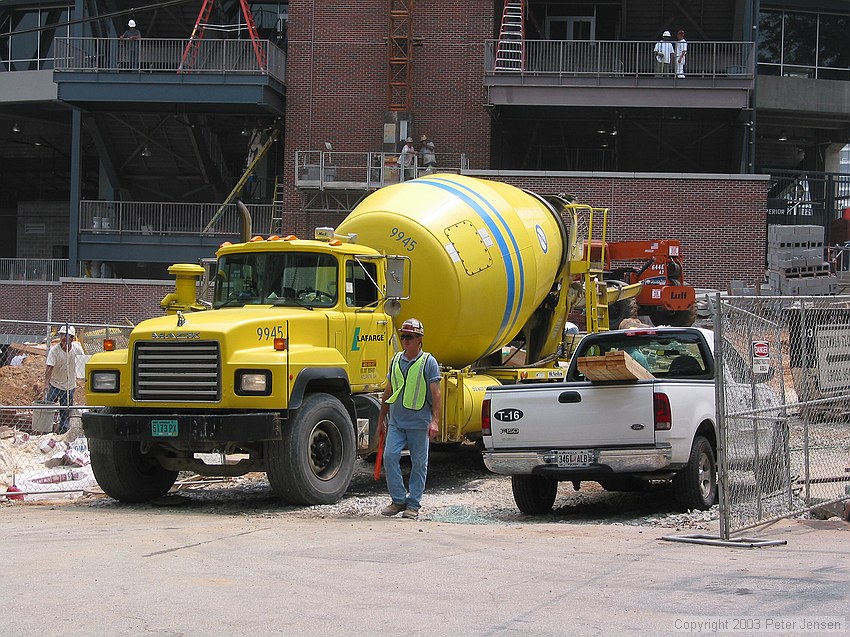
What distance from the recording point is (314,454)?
11.9m

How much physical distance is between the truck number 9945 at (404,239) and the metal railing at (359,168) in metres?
18.6

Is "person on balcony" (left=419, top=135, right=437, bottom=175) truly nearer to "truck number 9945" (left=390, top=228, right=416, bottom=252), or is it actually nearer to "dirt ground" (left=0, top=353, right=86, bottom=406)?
"dirt ground" (left=0, top=353, right=86, bottom=406)

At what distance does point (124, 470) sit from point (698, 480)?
585 centimetres

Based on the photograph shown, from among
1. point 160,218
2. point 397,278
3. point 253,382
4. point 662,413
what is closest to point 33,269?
point 160,218

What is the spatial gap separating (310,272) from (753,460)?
5239 millimetres

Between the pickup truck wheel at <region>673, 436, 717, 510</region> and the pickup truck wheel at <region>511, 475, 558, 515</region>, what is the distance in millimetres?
1370

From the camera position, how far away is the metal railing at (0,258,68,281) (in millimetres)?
37156

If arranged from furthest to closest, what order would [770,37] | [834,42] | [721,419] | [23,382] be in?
1. [834,42]
2. [770,37]
3. [23,382]
4. [721,419]

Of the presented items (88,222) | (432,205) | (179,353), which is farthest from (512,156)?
(179,353)

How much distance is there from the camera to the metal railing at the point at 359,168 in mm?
33531

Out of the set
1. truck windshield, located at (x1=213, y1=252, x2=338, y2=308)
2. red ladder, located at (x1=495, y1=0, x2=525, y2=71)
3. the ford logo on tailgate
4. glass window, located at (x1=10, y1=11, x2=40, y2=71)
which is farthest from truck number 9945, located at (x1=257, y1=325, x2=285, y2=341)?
glass window, located at (x1=10, y1=11, x2=40, y2=71)

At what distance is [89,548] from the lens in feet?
28.9

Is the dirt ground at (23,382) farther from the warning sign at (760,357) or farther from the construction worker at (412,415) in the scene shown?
the warning sign at (760,357)

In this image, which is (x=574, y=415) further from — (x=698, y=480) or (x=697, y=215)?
(x=697, y=215)
